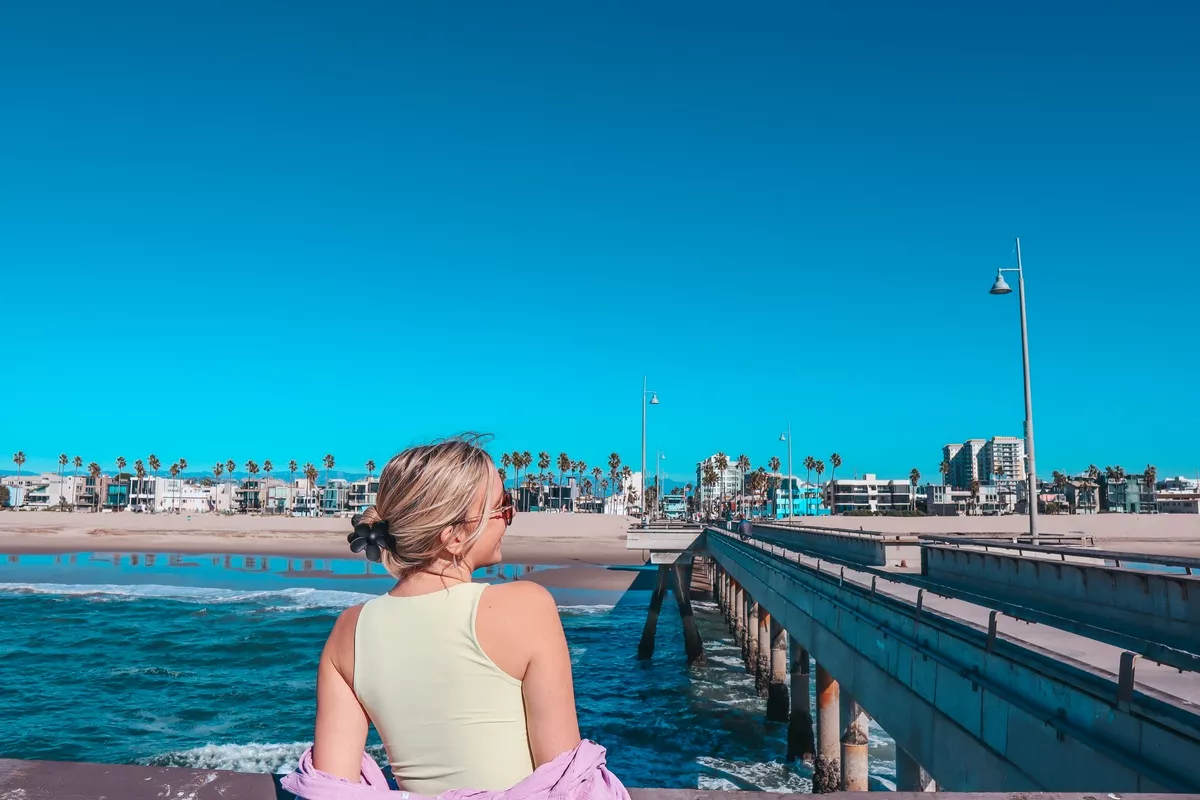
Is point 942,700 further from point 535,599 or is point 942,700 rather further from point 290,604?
point 290,604

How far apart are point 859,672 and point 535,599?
7.88 meters

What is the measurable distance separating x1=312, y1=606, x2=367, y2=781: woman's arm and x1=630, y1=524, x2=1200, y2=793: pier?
11.9ft

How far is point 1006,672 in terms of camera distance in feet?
18.3

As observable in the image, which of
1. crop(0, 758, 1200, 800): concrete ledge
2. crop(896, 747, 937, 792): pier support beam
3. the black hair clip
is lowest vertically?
crop(896, 747, 937, 792): pier support beam

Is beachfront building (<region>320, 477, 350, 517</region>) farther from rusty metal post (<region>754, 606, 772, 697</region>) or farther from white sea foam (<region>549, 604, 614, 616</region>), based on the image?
rusty metal post (<region>754, 606, 772, 697</region>)

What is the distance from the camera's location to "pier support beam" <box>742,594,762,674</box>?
24.4 meters

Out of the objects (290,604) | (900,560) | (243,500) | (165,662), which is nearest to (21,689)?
(165,662)

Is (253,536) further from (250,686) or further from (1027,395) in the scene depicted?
(1027,395)

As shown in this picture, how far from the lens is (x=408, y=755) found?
197 cm

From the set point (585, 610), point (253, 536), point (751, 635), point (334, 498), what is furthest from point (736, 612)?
point (334, 498)

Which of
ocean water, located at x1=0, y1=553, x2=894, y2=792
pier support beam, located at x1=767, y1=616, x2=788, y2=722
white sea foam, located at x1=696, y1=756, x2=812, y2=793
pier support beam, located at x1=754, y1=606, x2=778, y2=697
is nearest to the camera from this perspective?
white sea foam, located at x1=696, y1=756, x2=812, y2=793

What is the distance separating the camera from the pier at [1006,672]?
430 cm

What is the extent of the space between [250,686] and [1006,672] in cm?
2152

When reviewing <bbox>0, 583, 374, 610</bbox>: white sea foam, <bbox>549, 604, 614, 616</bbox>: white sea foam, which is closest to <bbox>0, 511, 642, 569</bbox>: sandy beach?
<bbox>549, 604, 614, 616</bbox>: white sea foam
